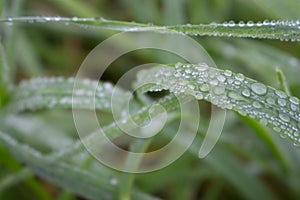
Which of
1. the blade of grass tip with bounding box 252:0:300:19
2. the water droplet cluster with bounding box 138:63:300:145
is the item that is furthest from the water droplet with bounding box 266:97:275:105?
the blade of grass tip with bounding box 252:0:300:19

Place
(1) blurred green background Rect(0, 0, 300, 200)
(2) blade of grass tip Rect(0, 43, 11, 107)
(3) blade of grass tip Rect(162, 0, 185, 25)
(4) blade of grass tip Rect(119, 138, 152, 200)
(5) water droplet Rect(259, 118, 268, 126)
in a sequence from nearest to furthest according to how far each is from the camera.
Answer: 1. (5) water droplet Rect(259, 118, 268, 126)
2. (4) blade of grass tip Rect(119, 138, 152, 200)
3. (2) blade of grass tip Rect(0, 43, 11, 107)
4. (1) blurred green background Rect(0, 0, 300, 200)
5. (3) blade of grass tip Rect(162, 0, 185, 25)

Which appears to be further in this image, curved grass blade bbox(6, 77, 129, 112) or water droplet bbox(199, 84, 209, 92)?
curved grass blade bbox(6, 77, 129, 112)

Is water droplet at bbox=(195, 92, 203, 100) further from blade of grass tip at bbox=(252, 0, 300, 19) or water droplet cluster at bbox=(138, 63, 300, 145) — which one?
blade of grass tip at bbox=(252, 0, 300, 19)

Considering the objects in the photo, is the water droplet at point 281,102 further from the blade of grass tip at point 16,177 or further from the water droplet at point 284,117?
the blade of grass tip at point 16,177

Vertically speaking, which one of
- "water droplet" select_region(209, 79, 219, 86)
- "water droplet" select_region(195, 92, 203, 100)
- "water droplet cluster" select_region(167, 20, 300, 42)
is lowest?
"water droplet" select_region(195, 92, 203, 100)

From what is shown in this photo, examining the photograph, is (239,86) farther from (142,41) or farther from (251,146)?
(142,41)

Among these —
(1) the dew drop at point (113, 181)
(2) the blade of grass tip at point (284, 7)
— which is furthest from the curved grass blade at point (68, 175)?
(2) the blade of grass tip at point (284, 7)
